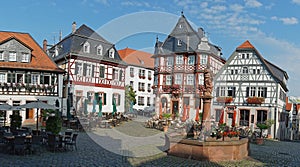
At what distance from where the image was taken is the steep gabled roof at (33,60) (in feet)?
A: 77.4

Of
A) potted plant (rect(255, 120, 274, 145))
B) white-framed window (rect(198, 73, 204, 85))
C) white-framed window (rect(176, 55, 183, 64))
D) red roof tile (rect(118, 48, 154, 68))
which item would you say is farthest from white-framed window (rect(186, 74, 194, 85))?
red roof tile (rect(118, 48, 154, 68))

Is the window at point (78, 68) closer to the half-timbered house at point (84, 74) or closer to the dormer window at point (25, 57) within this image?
the half-timbered house at point (84, 74)

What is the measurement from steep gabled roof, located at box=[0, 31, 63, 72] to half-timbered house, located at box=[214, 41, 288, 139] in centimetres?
1566

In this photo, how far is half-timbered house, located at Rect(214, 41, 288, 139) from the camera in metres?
26.5

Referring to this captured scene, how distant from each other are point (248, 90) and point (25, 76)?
Result: 2005 cm

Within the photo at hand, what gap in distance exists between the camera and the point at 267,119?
26.3 meters

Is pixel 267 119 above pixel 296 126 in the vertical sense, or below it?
above

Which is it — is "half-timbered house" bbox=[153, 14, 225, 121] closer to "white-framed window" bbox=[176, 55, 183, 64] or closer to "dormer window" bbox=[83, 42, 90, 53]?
"white-framed window" bbox=[176, 55, 183, 64]

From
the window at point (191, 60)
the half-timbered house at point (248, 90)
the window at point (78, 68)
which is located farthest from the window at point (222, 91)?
the window at point (78, 68)

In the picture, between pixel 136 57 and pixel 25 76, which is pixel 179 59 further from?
pixel 136 57

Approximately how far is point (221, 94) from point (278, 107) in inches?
211

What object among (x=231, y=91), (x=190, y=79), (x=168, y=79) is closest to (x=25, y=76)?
(x=168, y=79)

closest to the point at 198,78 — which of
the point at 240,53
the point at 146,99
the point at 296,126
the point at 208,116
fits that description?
the point at 240,53

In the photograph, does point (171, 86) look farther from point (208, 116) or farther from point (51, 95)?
point (208, 116)
